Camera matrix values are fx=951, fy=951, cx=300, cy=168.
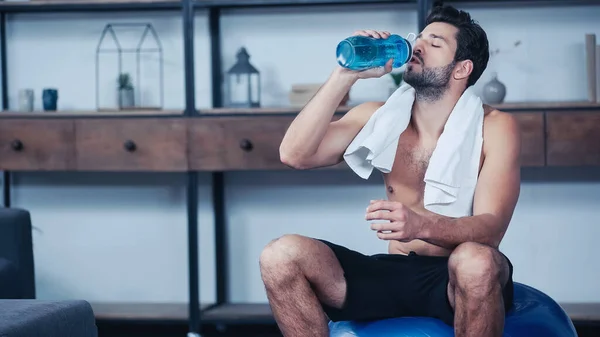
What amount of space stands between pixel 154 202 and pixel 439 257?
1.90 metres

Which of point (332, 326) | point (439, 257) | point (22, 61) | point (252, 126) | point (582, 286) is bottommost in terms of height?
point (582, 286)

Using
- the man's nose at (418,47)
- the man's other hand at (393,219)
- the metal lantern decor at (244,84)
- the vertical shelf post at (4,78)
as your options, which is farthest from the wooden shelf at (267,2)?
the man's other hand at (393,219)

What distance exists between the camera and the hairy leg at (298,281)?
6.59 ft

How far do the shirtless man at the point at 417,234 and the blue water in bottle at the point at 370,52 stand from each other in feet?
0.07

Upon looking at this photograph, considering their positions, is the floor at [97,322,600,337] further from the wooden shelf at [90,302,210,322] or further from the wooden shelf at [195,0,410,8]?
the wooden shelf at [195,0,410,8]

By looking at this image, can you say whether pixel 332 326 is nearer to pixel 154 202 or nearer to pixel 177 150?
pixel 177 150

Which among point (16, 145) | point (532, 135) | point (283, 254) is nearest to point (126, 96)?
point (16, 145)

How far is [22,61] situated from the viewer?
3889 mm

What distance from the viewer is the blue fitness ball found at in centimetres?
196

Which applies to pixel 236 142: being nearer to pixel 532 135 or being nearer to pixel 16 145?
pixel 16 145

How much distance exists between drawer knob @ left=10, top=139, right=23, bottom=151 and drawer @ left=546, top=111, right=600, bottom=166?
182cm

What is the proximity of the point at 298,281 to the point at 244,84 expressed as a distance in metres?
1.62

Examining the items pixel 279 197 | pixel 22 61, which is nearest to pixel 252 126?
pixel 279 197

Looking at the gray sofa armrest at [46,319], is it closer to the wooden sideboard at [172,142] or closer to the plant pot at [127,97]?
the wooden sideboard at [172,142]
